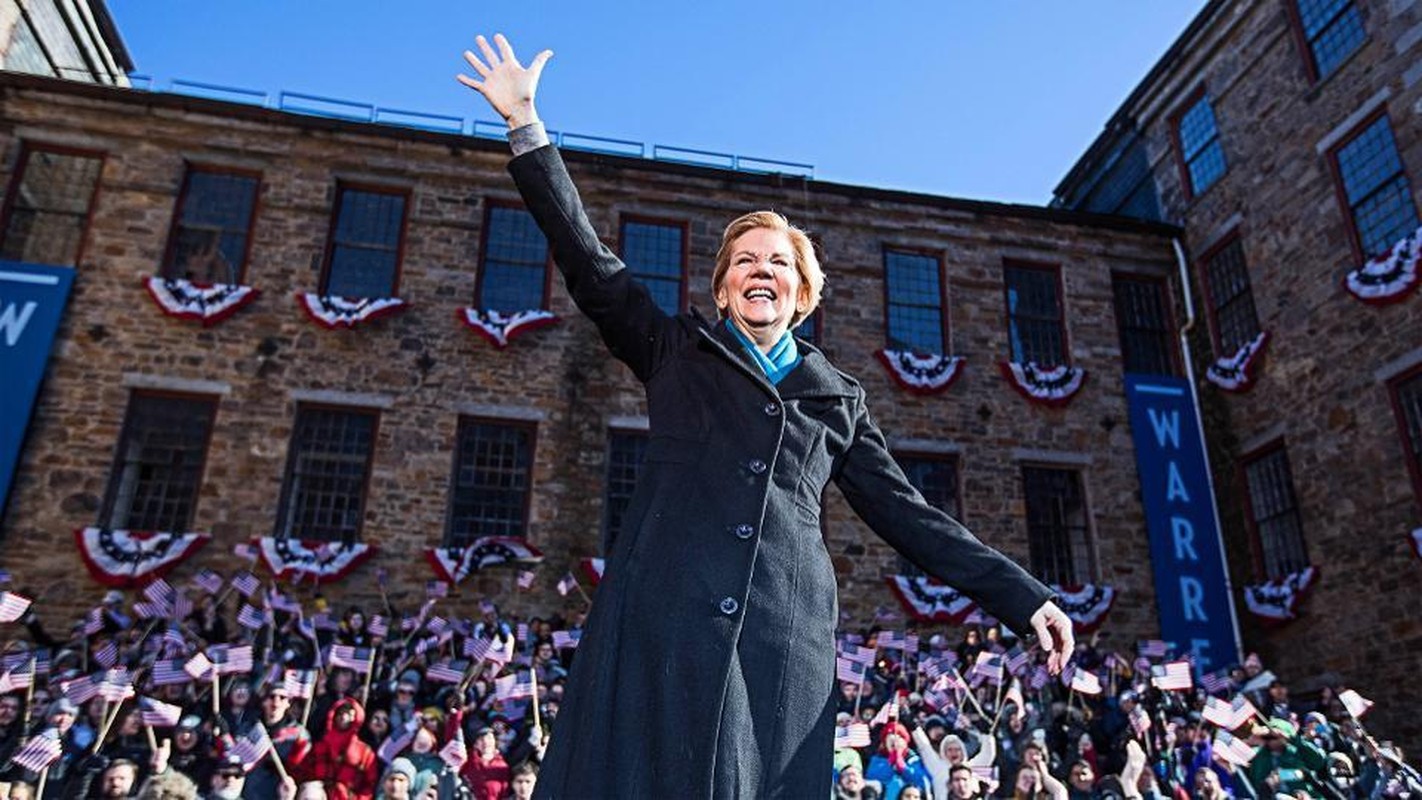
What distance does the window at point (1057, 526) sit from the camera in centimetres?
1521

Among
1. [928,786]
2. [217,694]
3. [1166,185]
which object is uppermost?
[1166,185]

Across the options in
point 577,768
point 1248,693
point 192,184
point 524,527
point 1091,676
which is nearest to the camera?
point 577,768

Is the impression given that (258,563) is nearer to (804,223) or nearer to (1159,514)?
(804,223)

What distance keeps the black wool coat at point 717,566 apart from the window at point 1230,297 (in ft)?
51.9

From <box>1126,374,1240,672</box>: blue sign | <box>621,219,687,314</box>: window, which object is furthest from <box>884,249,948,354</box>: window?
<box>621,219,687,314</box>: window

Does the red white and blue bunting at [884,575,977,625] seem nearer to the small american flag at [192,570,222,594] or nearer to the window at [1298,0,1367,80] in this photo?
the small american flag at [192,570,222,594]

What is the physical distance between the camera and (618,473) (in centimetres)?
1457

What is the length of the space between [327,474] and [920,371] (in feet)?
29.7

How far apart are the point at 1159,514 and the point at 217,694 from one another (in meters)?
13.4

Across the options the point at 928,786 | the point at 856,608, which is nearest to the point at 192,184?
the point at 856,608

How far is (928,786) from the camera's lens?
9.47m

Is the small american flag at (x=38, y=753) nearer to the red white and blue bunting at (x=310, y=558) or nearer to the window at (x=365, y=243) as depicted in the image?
the red white and blue bunting at (x=310, y=558)

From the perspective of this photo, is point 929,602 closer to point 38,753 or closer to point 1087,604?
point 1087,604

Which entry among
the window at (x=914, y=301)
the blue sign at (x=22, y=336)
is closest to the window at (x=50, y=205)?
the blue sign at (x=22, y=336)
